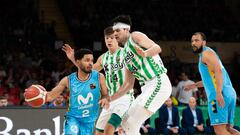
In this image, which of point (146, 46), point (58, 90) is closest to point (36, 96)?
point (58, 90)

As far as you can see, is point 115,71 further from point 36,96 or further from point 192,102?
point 192,102

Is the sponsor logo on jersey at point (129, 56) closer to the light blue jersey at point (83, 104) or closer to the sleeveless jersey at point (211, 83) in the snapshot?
the light blue jersey at point (83, 104)

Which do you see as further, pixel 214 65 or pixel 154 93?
pixel 214 65

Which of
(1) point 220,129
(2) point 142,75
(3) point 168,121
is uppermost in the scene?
(2) point 142,75

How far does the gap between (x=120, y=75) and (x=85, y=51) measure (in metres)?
0.95

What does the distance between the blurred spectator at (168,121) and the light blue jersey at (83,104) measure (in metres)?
5.07

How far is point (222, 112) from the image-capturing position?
8.42 m

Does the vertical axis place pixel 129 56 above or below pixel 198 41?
below

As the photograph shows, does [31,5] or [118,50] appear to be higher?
[31,5]

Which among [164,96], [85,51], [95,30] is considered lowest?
[164,96]

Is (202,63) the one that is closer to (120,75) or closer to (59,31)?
(120,75)

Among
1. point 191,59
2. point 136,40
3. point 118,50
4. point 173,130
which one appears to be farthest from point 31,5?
point 136,40

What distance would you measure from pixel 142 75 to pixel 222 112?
1.50m

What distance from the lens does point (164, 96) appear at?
760cm
